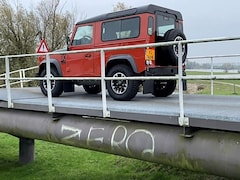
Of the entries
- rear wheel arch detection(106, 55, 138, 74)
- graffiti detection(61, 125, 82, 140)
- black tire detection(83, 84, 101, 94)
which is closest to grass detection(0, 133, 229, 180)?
black tire detection(83, 84, 101, 94)

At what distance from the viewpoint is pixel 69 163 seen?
11727 millimetres

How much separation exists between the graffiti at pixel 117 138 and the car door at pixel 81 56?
74.0 inches

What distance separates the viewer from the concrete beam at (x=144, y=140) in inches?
163

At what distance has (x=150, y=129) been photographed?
4.94 meters

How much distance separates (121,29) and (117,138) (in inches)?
106

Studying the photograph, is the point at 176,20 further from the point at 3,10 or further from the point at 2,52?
the point at 3,10

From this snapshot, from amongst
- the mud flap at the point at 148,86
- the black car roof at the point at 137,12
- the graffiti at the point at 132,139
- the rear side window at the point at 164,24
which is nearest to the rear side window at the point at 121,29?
the black car roof at the point at 137,12

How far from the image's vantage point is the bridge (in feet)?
13.6

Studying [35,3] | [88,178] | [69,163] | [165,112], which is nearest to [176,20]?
[165,112]

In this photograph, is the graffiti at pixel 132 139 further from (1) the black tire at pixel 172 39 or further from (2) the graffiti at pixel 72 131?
(1) the black tire at pixel 172 39

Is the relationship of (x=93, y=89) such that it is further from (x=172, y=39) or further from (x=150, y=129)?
(x=150, y=129)

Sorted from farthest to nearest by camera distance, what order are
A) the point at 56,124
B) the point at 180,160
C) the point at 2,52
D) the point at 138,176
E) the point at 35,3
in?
the point at 35,3 → the point at 2,52 → the point at 138,176 → the point at 56,124 → the point at 180,160

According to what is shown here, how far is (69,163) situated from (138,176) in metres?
3.07

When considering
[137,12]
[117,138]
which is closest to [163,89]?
[137,12]
